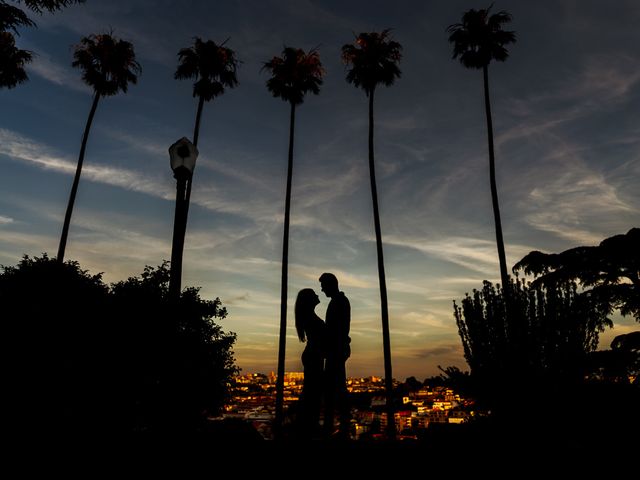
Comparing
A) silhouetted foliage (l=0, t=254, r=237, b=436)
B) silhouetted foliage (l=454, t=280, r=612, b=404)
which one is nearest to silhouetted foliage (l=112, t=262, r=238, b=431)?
silhouetted foliage (l=0, t=254, r=237, b=436)

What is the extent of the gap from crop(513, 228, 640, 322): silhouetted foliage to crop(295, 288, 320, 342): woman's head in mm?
17569

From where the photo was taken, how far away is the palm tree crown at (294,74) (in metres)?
26.9

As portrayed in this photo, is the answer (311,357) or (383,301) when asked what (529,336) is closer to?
(383,301)

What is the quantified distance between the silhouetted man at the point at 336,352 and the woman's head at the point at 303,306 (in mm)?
223

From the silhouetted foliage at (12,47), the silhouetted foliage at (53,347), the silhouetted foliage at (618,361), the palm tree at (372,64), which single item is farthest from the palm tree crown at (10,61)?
the silhouetted foliage at (618,361)

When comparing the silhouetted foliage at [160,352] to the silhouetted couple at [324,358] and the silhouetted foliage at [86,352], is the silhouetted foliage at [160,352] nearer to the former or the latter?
the silhouetted foliage at [86,352]

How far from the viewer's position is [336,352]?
614cm

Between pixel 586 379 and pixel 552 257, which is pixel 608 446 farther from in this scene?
pixel 552 257

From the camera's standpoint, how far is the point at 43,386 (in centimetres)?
1034

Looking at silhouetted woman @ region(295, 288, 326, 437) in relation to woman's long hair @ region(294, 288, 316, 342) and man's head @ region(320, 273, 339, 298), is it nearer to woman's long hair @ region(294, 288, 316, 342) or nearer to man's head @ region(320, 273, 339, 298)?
woman's long hair @ region(294, 288, 316, 342)

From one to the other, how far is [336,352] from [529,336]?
14.5 metres

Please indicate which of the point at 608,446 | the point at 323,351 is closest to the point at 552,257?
the point at 608,446

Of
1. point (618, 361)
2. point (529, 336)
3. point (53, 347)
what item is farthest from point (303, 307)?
point (618, 361)

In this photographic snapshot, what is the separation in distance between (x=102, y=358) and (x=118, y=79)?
20992 mm
